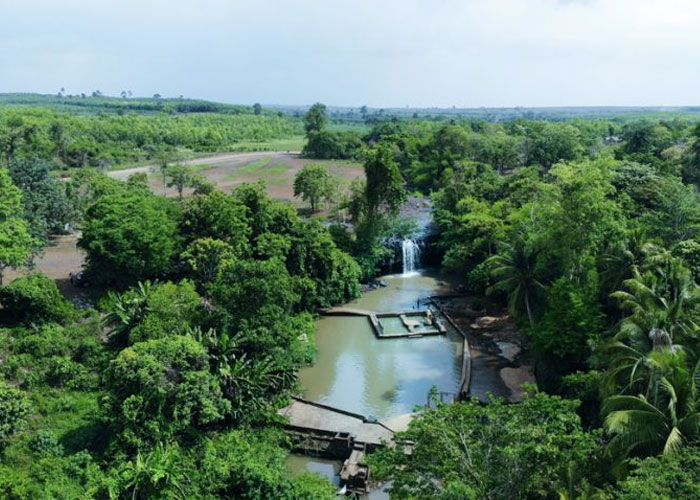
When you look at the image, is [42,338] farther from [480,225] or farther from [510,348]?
[480,225]

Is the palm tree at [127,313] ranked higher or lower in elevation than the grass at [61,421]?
higher

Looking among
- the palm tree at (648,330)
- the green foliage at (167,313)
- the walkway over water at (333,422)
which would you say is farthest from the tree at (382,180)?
the palm tree at (648,330)

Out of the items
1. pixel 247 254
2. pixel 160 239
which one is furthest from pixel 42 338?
pixel 247 254

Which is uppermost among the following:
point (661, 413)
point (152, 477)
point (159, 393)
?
point (661, 413)

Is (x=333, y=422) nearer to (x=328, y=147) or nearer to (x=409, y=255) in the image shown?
(x=409, y=255)

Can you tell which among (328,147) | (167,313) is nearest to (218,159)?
(328,147)

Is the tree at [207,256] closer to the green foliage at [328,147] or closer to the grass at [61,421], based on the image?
the grass at [61,421]
